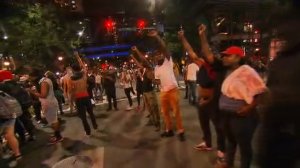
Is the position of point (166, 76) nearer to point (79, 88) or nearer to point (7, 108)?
point (79, 88)

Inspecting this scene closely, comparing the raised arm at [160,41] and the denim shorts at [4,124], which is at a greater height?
the raised arm at [160,41]

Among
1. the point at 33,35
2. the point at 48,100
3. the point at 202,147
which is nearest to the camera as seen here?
the point at 202,147

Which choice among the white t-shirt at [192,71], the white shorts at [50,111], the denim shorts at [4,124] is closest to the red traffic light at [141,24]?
the white t-shirt at [192,71]

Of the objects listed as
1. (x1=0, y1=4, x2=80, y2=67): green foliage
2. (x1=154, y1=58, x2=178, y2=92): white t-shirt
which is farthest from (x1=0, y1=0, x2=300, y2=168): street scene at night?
(x1=0, y1=4, x2=80, y2=67): green foliage

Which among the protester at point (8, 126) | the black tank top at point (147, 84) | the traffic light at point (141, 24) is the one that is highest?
the traffic light at point (141, 24)

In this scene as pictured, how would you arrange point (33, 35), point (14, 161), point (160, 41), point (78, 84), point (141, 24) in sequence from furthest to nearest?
1. point (33, 35)
2. point (141, 24)
3. point (78, 84)
4. point (14, 161)
5. point (160, 41)

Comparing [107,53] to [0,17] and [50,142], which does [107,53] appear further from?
[50,142]

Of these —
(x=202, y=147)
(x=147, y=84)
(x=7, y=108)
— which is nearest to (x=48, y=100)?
(x=7, y=108)

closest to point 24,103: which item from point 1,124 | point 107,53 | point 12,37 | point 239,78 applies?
point 1,124

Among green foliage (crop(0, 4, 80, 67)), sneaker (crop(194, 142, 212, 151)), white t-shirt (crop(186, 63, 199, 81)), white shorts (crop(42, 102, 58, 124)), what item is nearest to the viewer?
sneaker (crop(194, 142, 212, 151))

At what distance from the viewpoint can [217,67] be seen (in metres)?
4.96

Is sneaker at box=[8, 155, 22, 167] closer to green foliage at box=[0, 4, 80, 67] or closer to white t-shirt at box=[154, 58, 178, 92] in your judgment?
white t-shirt at box=[154, 58, 178, 92]

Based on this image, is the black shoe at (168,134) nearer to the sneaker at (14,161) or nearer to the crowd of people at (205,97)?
the crowd of people at (205,97)

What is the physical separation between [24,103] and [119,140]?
110 inches
